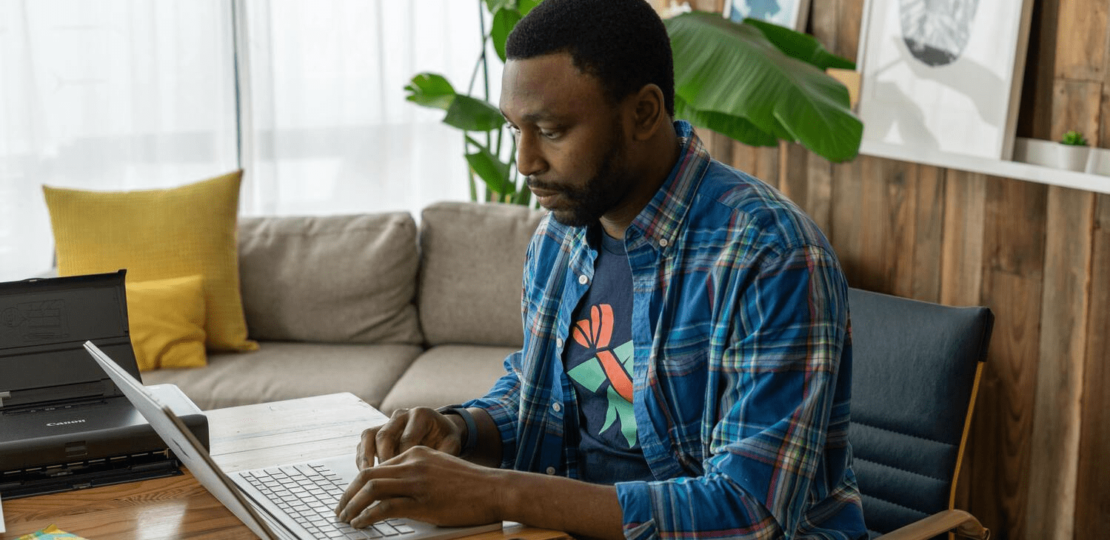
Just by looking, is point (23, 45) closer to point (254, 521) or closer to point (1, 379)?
point (1, 379)

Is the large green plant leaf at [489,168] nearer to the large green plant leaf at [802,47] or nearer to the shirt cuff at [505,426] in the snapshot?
the large green plant leaf at [802,47]

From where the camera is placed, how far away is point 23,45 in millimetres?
3588

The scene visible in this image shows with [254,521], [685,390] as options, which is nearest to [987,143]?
[685,390]

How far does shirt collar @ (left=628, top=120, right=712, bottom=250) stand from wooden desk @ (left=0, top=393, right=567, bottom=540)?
1.34 feet

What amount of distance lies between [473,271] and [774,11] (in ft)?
3.78

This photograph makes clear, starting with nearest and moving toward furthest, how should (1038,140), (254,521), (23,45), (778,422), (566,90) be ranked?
(254,521) < (778,422) < (566,90) < (1038,140) < (23,45)

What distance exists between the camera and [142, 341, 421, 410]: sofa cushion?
9.46 feet

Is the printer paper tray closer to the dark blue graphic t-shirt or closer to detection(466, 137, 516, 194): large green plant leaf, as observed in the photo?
the dark blue graphic t-shirt

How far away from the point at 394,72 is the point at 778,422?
10.6 feet

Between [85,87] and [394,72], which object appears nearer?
[85,87]

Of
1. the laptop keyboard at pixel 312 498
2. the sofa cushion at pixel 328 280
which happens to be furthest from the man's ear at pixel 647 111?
the sofa cushion at pixel 328 280

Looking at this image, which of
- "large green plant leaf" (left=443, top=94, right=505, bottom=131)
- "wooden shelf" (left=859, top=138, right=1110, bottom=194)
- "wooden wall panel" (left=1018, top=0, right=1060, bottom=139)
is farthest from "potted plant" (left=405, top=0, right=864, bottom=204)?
"large green plant leaf" (left=443, top=94, right=505, bottom=131)

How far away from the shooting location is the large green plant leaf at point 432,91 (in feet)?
11.3

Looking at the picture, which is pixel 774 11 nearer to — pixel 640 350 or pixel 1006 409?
pixel 1006 409
